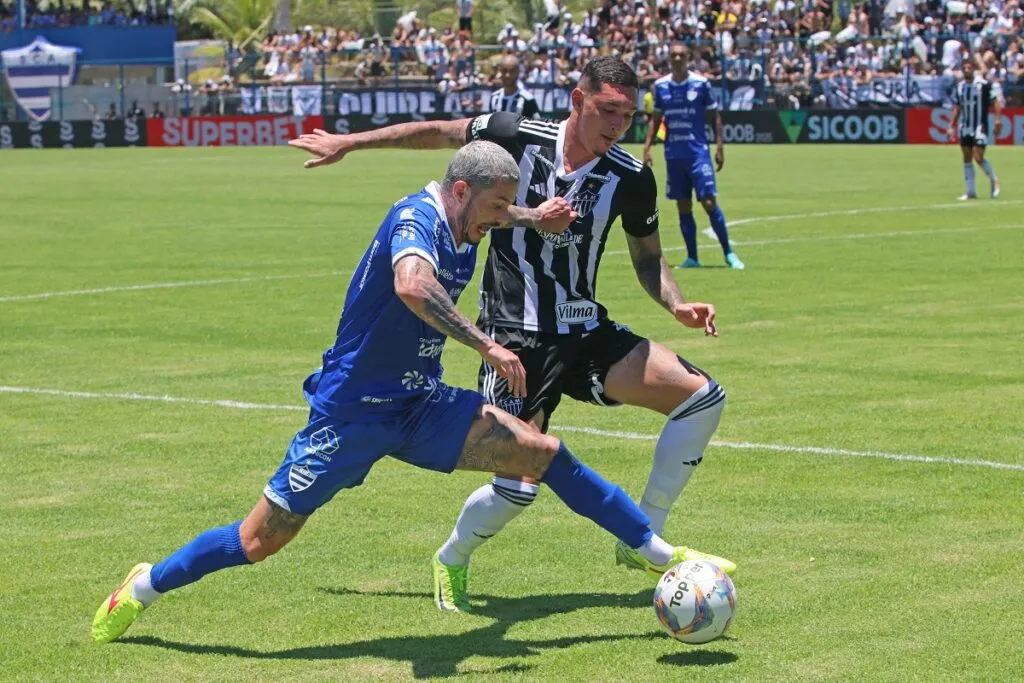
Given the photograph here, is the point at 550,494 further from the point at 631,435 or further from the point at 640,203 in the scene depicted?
the point at 640,203

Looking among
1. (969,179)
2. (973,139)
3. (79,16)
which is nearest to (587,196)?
(973,139)

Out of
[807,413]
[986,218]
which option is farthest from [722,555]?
[986,218]

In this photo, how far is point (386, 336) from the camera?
5988 millimetres

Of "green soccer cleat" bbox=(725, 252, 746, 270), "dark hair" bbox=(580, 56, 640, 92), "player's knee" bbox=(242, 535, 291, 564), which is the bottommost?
"green soccer cleat" bbox=(725, 252, 746, 270)

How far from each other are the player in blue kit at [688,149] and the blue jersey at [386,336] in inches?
514

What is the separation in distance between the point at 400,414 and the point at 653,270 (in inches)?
71.9

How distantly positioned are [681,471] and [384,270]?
189 centimetres

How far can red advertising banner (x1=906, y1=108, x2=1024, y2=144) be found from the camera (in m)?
42.8

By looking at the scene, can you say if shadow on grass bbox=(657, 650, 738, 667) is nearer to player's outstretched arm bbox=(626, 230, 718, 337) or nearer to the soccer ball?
the soccer ball

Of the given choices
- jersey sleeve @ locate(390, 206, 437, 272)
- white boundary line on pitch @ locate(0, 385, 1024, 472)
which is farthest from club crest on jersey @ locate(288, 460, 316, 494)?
white boundary line on pitch @ locate(0, 385, 1024, 472)

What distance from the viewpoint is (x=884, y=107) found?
149 ft

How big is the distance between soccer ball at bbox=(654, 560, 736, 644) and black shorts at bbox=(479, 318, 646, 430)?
4.06 ft

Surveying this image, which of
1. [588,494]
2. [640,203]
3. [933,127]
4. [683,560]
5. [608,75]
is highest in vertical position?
[608,75]

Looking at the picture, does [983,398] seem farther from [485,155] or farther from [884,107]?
[884,107]
